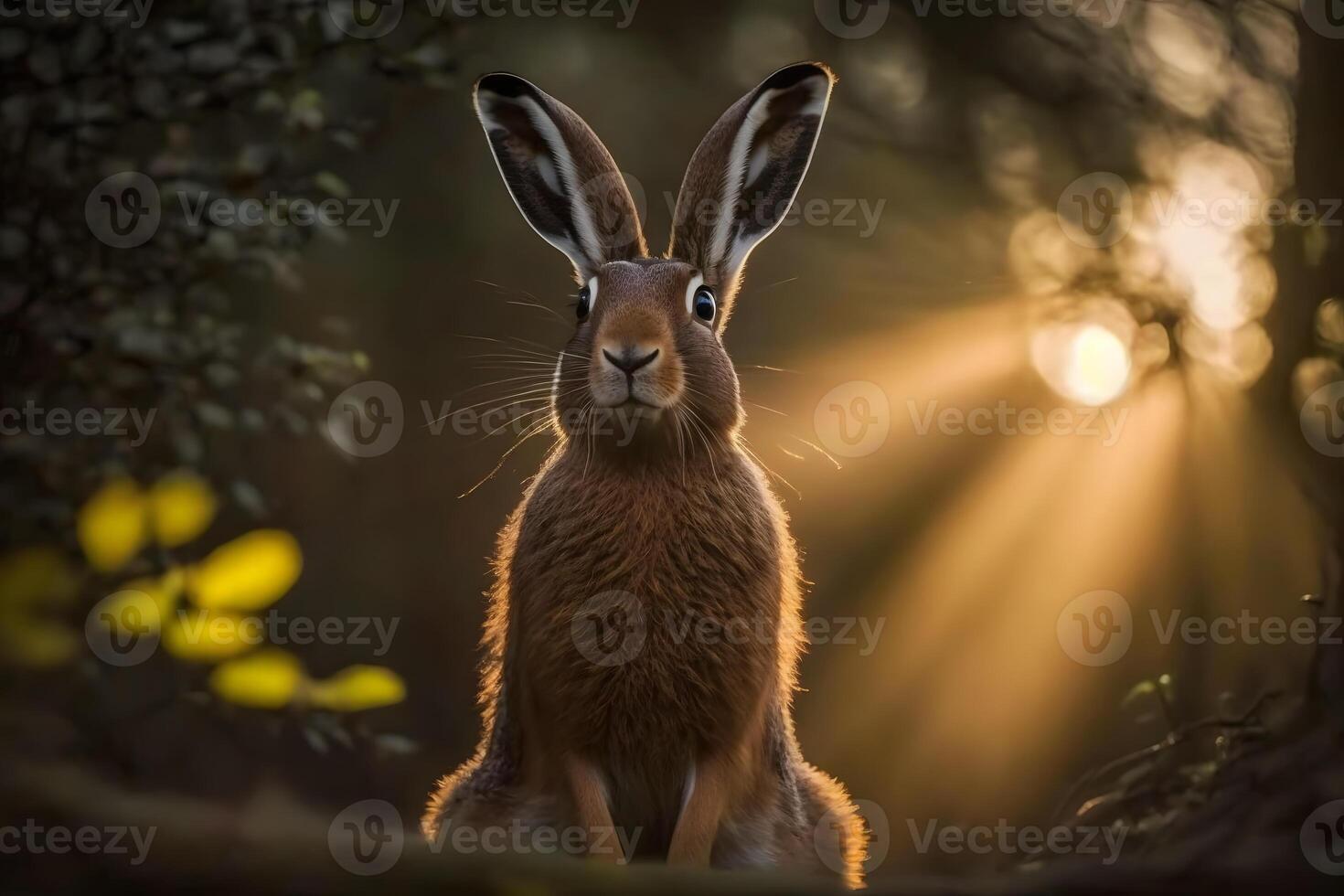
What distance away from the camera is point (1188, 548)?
6.15m

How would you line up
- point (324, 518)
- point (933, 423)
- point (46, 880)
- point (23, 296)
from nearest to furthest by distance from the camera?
point (46, 880) → point (23, 296) → point (933, 423) → point (324, 518)

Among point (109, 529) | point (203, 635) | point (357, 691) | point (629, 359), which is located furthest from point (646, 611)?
point (109, 529)

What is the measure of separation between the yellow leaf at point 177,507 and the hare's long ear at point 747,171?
6.91ft

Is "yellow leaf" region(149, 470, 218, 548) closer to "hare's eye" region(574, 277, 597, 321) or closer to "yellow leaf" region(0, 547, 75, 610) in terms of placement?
"yellow leaf" region(0, 547, 75, 610)

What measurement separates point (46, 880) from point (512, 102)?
319cm

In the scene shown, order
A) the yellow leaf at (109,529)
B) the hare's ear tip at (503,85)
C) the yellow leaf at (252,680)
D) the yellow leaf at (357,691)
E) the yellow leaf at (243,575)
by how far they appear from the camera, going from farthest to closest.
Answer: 1. the yellow leaf at (357,691)
2. the hare's ear tip at (503,85)
3. the yellow leaf at (252,680)
4. the yellow leaf at (243,575)
5. the yellow leaf at (109,529)

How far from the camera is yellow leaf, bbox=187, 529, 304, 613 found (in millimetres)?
4410

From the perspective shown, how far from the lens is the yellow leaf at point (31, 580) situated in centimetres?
416

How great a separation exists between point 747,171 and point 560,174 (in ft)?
2.52

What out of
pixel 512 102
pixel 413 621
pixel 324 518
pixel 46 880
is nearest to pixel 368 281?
pixel 324 518

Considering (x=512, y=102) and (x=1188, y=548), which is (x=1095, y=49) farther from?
(x=512, y=102)

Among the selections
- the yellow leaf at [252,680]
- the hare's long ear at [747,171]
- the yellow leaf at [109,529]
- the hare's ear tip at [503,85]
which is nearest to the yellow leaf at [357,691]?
the yellow leaf at [252,680]

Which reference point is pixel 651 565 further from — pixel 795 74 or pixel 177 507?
pixel 795 74

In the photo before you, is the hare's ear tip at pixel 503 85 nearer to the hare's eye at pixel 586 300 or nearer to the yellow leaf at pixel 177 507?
the hare's eye at pixel 586 300
